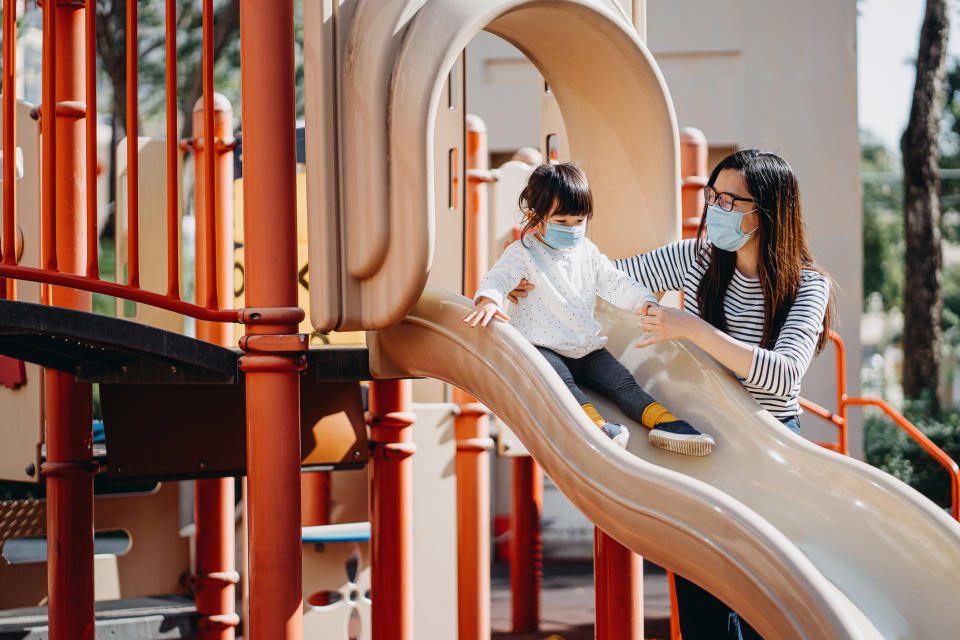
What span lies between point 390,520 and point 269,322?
1322mm

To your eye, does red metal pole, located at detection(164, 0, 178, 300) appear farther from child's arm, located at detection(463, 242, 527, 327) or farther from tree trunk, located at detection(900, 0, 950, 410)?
tree trunk, located at detection(900, 0, 950, 410)

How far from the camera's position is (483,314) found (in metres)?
2.89

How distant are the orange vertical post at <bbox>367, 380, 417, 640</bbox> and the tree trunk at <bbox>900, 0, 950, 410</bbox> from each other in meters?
8.63

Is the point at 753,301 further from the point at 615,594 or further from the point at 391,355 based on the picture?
the point at 615,594

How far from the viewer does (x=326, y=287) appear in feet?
9.45

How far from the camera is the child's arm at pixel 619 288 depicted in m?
3.24

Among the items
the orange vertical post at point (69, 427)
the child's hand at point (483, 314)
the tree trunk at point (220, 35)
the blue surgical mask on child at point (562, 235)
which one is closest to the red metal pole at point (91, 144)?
the orange vertical post at point (69, 427)

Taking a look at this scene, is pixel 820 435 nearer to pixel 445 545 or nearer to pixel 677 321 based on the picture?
pixel 445 545

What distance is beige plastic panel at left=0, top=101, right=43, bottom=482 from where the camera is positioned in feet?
13.9

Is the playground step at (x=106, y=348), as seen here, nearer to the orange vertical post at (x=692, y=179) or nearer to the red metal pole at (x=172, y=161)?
the red metal pole at (x=172, y=161)

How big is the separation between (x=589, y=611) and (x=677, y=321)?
4.59 meters

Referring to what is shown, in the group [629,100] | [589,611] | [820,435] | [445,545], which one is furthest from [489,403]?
[820,435]

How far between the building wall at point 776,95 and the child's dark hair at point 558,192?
19.6 ft

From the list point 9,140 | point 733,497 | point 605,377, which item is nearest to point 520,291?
point 605,377
